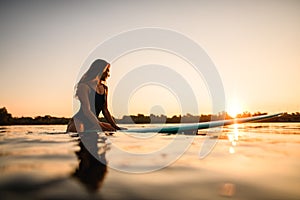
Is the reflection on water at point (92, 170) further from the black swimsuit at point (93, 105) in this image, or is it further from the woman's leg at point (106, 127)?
the woman's leg at point (106, 127)

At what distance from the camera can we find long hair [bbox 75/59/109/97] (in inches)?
265

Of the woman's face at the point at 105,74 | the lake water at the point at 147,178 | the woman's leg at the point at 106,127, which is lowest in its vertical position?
the lake water at the point at 147,178

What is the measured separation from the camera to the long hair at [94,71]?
6.74m

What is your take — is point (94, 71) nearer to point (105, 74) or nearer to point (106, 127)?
point (105, 74)

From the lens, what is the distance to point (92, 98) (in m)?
6.89

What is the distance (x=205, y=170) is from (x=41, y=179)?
148cm

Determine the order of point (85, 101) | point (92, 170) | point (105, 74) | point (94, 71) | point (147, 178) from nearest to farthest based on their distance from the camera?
point (147, 178)
point (92, 170)
point (85, 101)
point (94, 71)
point (105, 74)

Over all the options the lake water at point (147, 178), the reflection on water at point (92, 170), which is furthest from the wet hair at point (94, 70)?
the lake water at point (147, 178)

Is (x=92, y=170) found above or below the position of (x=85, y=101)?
below


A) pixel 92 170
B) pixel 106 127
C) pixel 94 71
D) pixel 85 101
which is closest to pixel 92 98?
pixel 85 101

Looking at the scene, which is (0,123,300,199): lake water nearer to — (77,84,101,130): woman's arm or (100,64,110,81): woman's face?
(77,84,101,130): woman's arm

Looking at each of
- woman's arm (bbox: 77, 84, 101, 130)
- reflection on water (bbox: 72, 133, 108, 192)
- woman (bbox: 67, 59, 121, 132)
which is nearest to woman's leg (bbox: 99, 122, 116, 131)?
woman (bbox: 67, 59, 121, 132)

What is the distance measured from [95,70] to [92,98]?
0.74 meters

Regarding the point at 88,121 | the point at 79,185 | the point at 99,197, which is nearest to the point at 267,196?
the point at 99,197
